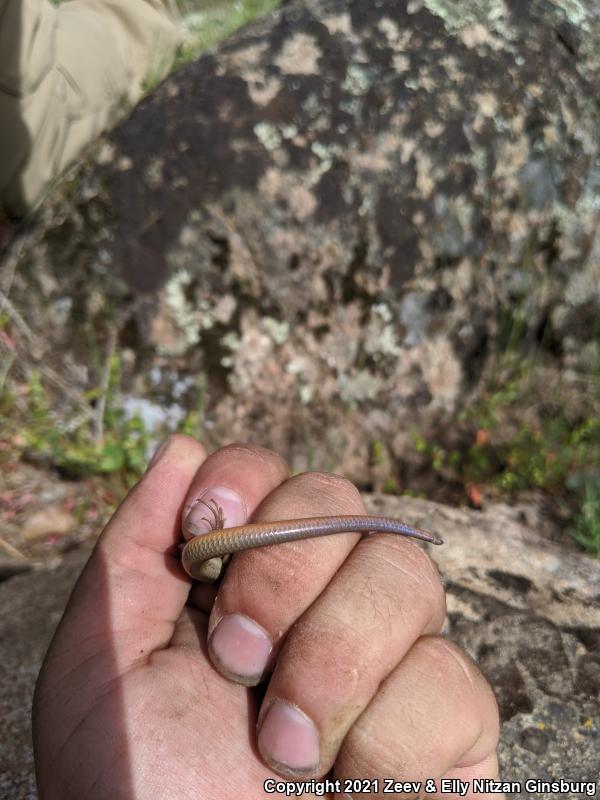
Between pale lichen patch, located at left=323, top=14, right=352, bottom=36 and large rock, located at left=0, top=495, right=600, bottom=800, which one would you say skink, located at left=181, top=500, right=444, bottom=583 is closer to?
large rock, located at left=0, top=495, right=600, bottom=800

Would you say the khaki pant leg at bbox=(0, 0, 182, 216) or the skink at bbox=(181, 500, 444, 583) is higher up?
the khaki pant leg at bbox=(0, 0, 182, 216)

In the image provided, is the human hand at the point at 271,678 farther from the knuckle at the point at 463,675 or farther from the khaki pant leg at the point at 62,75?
the khaki pant leg at the point at 62,75

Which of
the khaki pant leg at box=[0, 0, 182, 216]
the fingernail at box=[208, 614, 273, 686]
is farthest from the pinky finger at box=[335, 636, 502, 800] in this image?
the khaki pant leg at box=[0, 0, 182, 216]

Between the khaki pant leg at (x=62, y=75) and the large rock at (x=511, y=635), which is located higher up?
the khaki pant leg at (x=62, y=75)

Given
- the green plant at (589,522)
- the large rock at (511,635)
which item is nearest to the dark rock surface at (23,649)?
the large rock at (511,635)

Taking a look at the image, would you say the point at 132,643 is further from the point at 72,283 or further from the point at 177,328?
the point at 72,283

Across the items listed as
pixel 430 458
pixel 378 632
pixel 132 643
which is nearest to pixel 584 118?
pixel 430 458

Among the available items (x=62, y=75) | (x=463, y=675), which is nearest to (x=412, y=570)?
(x=463, y=675)
